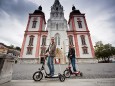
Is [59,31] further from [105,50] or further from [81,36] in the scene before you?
[105,50]

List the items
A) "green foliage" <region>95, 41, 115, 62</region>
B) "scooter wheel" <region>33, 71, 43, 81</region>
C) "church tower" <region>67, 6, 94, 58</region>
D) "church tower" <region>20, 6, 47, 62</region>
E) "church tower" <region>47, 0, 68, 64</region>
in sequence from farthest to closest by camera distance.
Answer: "green foliage" <region>95, 41, 115, 62</region> → "church tower" <region>47, 0, 68, 64</region> → "church tower" <region>67, 6, 94, 58</region> → "church tower" <region>20, 6, 47, 62</region> → "scooter wheel" <region>33, 71, 43, 81</region>

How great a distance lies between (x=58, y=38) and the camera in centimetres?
2386

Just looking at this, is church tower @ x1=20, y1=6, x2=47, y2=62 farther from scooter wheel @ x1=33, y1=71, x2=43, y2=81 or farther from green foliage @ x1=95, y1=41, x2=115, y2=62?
green foliage @ x1=95, y1=41, x2=115, y2=62

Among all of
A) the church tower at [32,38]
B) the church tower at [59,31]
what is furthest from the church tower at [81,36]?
the church tower at [32,38]

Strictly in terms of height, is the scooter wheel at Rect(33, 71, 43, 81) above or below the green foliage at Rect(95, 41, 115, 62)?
below

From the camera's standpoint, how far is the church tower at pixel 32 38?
21.3 metres

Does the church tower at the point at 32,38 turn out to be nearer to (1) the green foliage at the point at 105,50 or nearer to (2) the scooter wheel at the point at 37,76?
(2) the scooter wheel at the point at 37,76

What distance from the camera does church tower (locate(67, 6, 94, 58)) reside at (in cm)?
2166

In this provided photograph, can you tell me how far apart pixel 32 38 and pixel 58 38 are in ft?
24.2

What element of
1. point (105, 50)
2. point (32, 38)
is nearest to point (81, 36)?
point (32, 38)

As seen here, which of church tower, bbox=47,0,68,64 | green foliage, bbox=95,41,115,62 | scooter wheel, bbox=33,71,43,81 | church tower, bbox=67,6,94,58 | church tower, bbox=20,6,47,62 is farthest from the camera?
green foliage, bbox=95,41,115,62

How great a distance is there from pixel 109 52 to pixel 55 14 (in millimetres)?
29419

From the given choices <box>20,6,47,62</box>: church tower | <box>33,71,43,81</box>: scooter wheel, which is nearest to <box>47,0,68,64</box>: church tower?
<box>20,6,47,62</box>: church tower

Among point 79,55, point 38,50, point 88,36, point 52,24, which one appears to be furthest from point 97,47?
point 38,50
